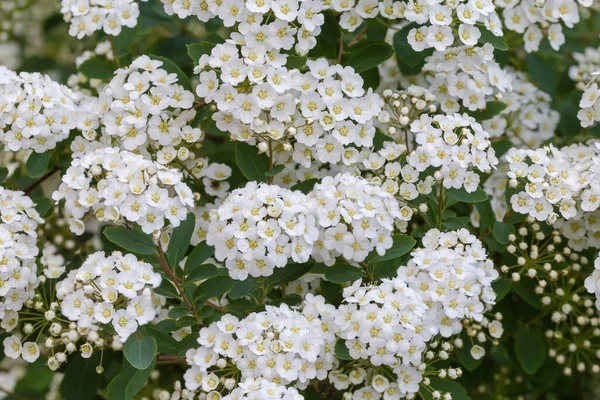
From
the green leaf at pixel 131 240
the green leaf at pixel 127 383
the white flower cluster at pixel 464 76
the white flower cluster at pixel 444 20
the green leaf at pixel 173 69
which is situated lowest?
the green leaf at pixel 127 383

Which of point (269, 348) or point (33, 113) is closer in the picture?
point (269, 348)

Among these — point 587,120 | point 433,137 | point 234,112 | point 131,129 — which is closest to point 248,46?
point 234,112

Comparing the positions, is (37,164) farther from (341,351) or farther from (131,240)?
(341,351)

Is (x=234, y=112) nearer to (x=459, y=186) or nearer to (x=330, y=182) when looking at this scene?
(x=330, y=182)

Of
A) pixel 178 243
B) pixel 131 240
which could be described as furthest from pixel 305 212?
pixel 131 240

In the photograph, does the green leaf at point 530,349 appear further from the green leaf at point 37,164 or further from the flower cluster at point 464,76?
the green leaf at point 37,164

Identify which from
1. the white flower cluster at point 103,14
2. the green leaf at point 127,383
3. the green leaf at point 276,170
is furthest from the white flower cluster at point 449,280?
the white flower cluster at point 103,14
